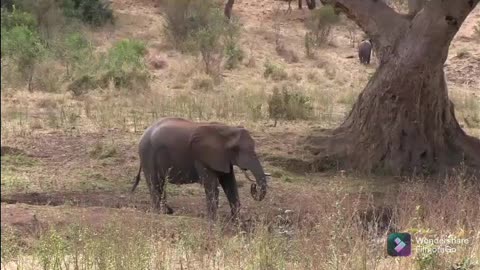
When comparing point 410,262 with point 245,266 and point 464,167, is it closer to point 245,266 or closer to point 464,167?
point 245,266

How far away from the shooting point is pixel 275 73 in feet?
77.3

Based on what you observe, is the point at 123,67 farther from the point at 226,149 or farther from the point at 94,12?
the point at 226,149

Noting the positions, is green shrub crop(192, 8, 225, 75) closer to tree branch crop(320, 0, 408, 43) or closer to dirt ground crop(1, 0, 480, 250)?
dirt ground crop(1, 0, 480, 250)

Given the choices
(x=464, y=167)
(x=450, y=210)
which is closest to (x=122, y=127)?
(x=464, y=167)

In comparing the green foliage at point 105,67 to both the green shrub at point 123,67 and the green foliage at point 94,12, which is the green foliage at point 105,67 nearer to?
the green shrub at point 123,67

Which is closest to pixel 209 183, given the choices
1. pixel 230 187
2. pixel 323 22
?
pixel 230 187

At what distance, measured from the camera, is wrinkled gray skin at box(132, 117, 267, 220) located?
8500 mm

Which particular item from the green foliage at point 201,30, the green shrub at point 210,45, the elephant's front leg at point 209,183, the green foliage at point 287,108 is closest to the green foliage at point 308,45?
the green foliage at point 201,30

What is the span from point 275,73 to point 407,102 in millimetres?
12690

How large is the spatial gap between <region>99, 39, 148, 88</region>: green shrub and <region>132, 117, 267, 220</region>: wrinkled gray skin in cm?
781

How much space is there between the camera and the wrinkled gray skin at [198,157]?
8500 mm

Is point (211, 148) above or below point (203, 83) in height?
above

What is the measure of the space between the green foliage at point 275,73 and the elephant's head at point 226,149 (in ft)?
47.6

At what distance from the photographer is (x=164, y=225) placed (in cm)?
703
